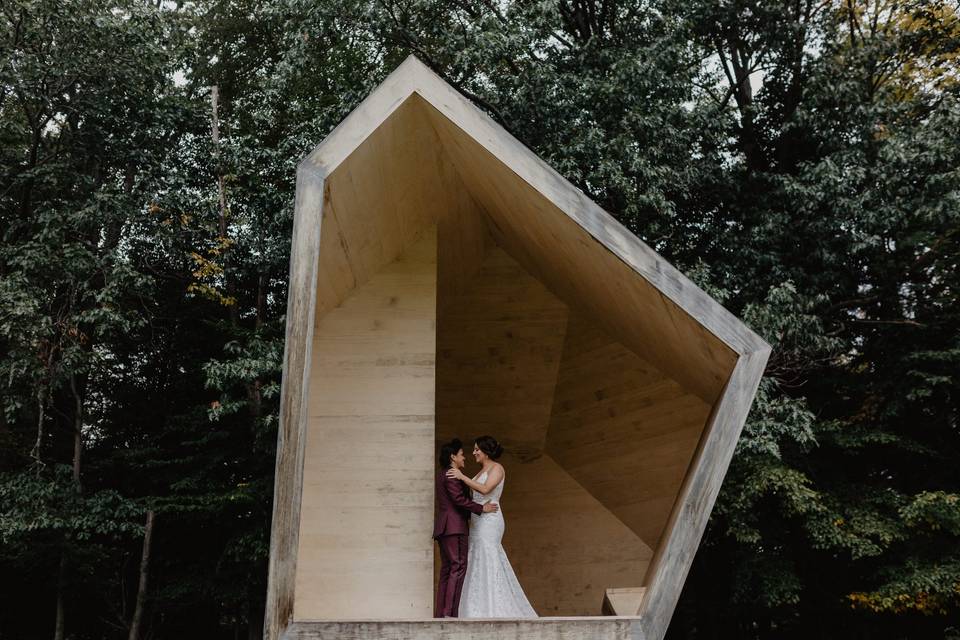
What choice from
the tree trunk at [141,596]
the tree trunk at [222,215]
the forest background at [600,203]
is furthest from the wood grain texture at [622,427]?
the tree trunk at [141,596]

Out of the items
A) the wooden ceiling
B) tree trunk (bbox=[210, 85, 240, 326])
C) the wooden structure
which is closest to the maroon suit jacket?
the wooden structure

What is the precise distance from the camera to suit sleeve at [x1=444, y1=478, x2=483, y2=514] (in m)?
6.30

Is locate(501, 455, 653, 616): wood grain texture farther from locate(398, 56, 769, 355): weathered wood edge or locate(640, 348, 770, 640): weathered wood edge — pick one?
locate(398, 56, 769, 355): weathered wood edge

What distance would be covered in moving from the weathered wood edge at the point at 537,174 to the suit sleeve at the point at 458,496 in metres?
2.34

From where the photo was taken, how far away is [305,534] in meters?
6.24

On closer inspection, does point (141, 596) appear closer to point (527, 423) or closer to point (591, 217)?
point (527, 423)

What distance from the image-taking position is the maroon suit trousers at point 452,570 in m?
6.23

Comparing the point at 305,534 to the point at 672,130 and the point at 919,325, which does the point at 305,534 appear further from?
the point at 919,325

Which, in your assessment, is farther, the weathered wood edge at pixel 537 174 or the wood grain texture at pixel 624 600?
the wood grain texture at pixel 624 600

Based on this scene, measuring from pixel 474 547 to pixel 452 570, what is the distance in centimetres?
30

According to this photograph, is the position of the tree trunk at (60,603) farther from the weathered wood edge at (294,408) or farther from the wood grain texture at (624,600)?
the weathered wood edge at (294,408)

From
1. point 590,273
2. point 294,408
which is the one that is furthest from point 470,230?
point 294,408

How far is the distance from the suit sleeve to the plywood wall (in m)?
0.16

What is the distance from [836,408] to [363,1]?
952cm
